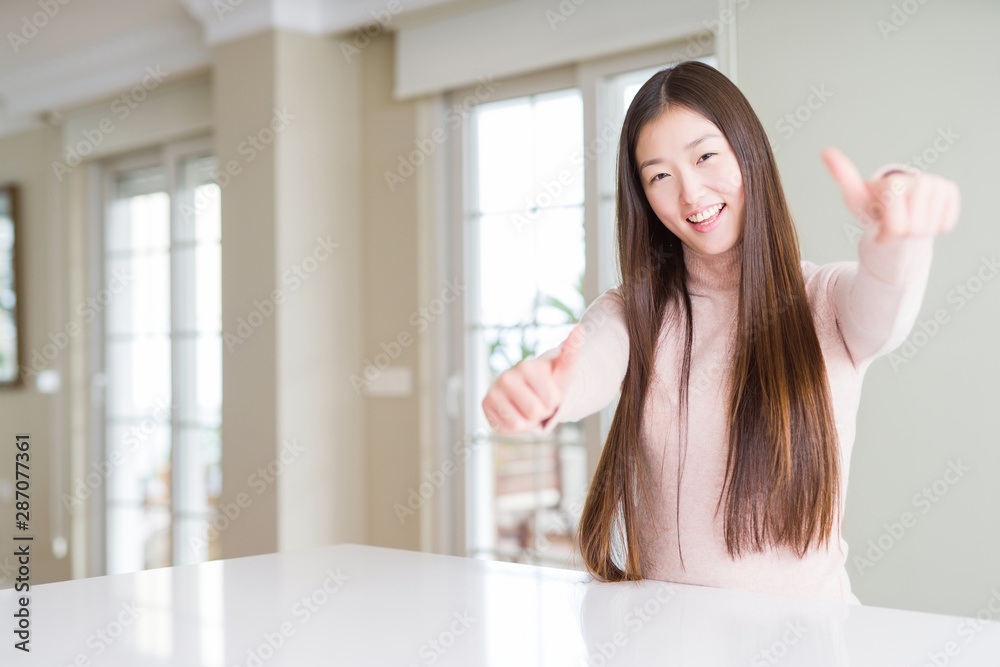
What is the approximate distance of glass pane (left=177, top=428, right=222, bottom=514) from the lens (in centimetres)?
401

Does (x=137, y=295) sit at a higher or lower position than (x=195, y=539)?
higher

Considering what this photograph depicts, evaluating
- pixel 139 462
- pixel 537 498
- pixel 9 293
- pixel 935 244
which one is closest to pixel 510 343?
pixel 537 498

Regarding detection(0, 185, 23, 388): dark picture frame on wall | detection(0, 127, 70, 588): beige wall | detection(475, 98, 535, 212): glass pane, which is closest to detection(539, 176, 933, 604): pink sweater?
detection(475, 98, 535, 212): glass pane

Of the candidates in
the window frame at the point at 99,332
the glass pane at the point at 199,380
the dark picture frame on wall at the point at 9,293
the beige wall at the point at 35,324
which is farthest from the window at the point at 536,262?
the dark picture frame on wall at the point at 9,293

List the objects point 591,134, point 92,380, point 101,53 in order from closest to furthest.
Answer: point 591,134, point 101,53, point 92,380

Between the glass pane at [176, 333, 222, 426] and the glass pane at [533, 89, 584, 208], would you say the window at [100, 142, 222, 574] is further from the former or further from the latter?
the glass pane at [533, 89, 584, 208]

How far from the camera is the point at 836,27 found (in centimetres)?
202

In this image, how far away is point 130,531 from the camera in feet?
14.2

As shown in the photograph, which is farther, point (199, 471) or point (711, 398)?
point (199, 471)

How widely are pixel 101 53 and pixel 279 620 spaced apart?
12.6 ft

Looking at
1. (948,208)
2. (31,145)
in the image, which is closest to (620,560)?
(948,208)

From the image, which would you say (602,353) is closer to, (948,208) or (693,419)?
(693,419)

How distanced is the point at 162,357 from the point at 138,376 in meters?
0.22

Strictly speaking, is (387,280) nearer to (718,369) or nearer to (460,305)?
(460,305)
